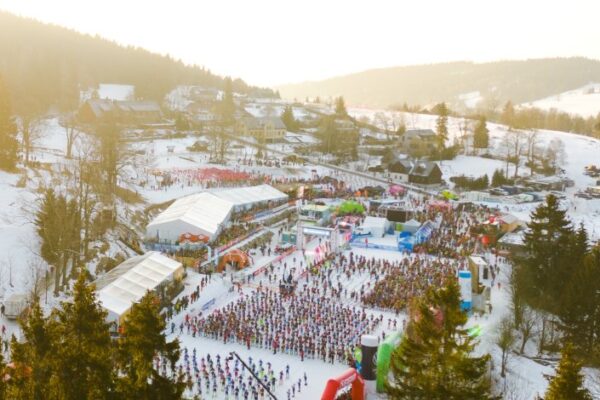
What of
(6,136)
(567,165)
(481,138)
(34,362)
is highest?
(481,138)

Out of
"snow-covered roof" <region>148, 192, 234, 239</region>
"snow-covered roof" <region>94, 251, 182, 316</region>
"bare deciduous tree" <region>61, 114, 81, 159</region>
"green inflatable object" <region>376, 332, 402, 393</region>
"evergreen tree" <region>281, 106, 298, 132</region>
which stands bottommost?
"green inflatable object" <region>376, 332, 402, 393</region>

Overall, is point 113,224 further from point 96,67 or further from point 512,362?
point 96,67

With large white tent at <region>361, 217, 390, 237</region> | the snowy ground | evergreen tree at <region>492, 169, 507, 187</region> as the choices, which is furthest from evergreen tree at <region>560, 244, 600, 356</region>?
evergreen tree at <region>492, 169, 507, 187</region>

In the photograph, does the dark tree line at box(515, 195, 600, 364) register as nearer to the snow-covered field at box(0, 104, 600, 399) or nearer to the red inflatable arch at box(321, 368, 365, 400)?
the snow-covered field at box(0, 104, 600, 399)

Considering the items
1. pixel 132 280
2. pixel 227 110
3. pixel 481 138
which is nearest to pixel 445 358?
pixel 132 280

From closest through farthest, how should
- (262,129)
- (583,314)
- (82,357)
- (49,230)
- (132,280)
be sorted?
(82,357)
(583,314)
(132,280)
(49,230)
(262,129)

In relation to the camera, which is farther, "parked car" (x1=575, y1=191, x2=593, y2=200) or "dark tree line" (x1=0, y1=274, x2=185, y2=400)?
"parked car" (x1=575, y1=191, x2=593, y2=200)

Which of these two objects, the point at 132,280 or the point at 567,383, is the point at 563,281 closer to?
the point at 567,383
